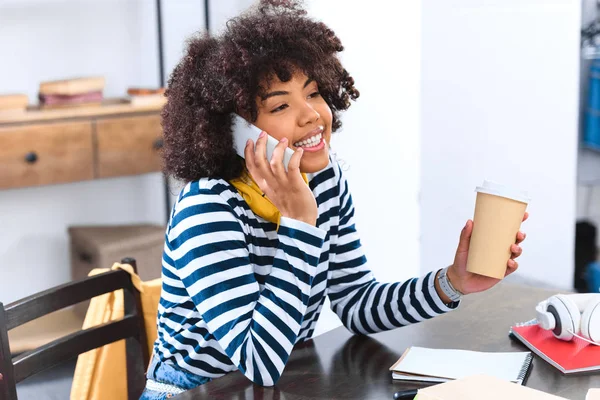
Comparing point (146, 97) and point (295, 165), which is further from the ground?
point (146, 97)

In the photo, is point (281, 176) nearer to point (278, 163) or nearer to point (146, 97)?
point (278, 163)

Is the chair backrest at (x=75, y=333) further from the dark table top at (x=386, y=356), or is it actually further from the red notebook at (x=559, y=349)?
the red notebook at (x=559, y=349)

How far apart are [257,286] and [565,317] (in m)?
0.45

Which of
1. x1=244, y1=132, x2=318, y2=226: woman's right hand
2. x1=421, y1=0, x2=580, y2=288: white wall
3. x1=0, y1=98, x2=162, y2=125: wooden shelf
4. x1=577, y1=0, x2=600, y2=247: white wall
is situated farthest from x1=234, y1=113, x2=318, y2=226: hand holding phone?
x1=577, y1=0, x2=600, y2=247: white wall

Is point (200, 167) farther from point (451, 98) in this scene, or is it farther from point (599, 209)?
point (599, 209)

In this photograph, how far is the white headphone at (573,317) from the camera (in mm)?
1161

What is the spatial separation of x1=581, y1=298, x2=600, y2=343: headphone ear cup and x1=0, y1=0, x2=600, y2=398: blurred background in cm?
133

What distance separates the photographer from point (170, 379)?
49.7 inches

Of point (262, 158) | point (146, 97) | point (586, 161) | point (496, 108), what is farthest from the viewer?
point (586, 161)

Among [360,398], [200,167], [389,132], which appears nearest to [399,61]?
[389,132]

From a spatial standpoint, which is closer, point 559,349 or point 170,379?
point 559,349

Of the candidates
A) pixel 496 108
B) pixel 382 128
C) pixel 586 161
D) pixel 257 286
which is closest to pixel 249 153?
pixel 257 286

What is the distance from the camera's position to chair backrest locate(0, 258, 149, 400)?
118cm

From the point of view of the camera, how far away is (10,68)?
2.95 metres
